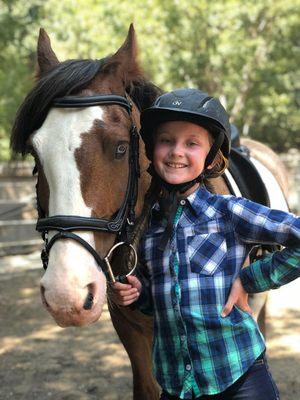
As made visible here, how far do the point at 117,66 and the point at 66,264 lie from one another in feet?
3.15

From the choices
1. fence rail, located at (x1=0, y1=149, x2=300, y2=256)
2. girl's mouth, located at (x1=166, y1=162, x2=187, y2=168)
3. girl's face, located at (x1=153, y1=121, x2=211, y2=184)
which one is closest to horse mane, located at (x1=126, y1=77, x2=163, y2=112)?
girl's face, located at (x1=153, y1=121, x2=211, y2=184)

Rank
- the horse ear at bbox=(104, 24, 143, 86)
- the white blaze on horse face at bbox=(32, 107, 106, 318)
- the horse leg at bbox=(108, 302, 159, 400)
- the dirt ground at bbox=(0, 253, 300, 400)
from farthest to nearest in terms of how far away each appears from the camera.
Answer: the dirt ground at bbox=(0, 253, 300, 400), the horse leg at bbox=(108, 302, 159, 400), the horse ear at bbox=(104, 24, 143, 86), the white blaze on horse face at bbox=(32, 107, 106, 318)

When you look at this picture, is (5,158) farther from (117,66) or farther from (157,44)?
(117,66)

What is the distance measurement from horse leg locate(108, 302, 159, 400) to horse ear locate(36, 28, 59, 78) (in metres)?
1.25

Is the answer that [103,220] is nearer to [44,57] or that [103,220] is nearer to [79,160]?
[79,160]

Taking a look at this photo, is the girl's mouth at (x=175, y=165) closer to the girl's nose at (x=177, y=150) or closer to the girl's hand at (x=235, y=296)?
the girl's nose at (x=177, y=150)

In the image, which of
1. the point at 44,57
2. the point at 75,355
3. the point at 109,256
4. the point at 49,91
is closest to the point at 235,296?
the point at 109,256

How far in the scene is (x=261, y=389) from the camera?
6.21ft


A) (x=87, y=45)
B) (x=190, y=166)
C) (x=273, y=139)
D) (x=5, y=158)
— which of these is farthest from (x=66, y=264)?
(x=273, y=139)

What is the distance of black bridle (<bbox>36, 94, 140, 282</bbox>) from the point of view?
1.76 metres

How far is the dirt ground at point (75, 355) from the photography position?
12.9ft

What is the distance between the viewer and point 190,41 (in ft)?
39.3

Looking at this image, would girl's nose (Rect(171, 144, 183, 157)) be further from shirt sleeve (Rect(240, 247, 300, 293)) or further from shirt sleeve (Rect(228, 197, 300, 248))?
shirt sleeve (Rect(240, 247, 300, 293))

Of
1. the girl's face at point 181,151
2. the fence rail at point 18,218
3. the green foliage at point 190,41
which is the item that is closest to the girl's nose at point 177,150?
the girl's face at point 181,151
